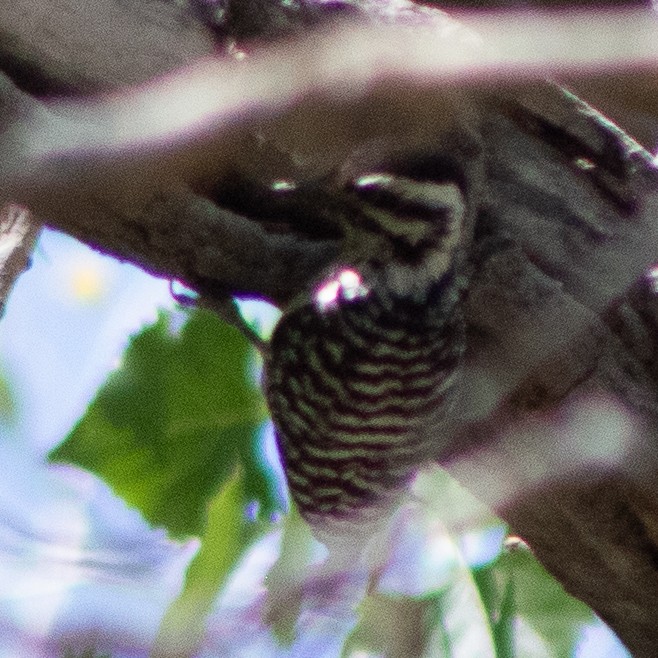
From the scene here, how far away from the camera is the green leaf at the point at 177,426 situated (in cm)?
186

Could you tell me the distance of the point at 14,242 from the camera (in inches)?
64.4

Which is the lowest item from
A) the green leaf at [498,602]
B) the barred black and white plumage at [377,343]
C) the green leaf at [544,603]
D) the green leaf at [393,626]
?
the green leaf at [544,603]

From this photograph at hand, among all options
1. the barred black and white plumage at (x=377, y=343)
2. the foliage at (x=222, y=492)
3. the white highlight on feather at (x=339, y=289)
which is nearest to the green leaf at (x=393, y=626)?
the foliage at (x=222, y=492)

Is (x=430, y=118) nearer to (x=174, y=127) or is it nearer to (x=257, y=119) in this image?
(x=257, y=119)

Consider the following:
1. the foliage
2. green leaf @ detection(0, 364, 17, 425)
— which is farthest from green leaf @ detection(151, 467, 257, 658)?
green leaf @ detection(0, 364, 17, 425)

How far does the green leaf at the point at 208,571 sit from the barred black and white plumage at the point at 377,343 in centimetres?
19

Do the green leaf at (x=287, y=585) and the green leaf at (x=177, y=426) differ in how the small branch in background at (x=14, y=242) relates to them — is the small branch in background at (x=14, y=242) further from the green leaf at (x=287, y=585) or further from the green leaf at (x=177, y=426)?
the green leaf at (x=287, y=585)

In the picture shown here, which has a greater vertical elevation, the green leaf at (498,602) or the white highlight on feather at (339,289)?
the white highlight on feather at (339,289)

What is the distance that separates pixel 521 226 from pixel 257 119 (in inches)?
32.9

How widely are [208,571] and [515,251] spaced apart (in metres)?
0.70

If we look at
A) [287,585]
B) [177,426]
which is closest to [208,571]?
[287,585]

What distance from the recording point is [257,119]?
0.92 metres

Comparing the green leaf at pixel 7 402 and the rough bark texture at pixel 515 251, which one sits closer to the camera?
the rough bark texture at pixel 515 251

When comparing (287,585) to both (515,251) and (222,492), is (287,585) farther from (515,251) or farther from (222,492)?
(515,251)
